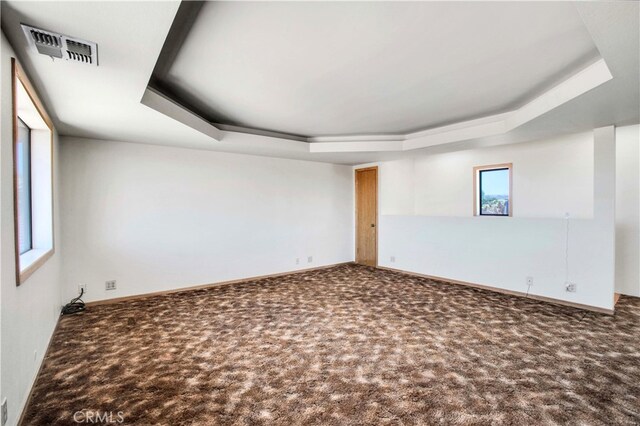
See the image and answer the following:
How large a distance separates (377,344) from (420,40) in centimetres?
263

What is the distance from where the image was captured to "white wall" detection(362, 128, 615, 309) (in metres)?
3.80

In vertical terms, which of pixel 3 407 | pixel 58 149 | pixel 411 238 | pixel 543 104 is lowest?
pixel 3 407

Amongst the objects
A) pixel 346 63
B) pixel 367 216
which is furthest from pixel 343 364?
pixel 367 216

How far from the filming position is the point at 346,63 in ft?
8.27

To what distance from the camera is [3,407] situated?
153 cm

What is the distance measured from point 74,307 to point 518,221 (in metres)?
6.35

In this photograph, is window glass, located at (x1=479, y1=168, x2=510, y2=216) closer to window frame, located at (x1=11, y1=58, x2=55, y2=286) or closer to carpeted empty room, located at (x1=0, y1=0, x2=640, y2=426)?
carpeted empty room, located at (x1=0, y1=0, x2=640, y2=426)

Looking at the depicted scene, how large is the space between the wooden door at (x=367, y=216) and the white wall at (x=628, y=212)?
3.92 metres

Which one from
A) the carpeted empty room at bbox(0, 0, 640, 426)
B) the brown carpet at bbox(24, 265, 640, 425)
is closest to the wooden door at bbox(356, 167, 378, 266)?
the carpeted empty room at bbox(0, 0, 640, 426)

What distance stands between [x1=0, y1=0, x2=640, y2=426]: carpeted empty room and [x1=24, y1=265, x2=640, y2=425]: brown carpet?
2 cm

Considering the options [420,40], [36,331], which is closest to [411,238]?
[420,40]

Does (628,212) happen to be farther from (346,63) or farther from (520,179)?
(346,63)

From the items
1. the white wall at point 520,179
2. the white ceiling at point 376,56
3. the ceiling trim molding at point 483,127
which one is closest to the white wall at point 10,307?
the white ceiling at point 376,56

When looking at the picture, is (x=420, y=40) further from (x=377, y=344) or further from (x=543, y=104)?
(x=377, y=344)
